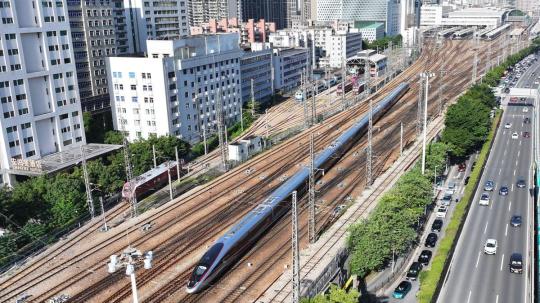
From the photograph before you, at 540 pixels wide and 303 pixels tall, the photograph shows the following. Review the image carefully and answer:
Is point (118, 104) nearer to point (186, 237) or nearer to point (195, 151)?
point (195, 151)

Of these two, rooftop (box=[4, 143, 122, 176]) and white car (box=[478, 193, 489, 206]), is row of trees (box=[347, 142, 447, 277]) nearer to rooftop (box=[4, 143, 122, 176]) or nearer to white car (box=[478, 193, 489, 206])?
white car (box=[478, 193, 489, 206])

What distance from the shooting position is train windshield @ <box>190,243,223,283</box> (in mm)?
37438

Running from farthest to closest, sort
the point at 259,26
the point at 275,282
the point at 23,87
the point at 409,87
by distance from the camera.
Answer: the point at 259,26
the point at 409,87
the point at 23,87
the point at 275,282

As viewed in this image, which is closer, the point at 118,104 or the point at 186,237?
the point at 186,237

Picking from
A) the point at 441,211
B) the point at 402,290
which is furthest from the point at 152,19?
the point at 402,290

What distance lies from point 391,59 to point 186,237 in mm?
139366

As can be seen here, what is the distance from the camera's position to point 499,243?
4625 cm

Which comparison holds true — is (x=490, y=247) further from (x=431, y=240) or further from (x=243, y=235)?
(x=243, y=235)

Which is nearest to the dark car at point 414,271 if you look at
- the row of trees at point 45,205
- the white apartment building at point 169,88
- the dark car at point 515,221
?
the dark car at point 515,221

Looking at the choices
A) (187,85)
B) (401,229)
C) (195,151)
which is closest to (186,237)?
(401,229)

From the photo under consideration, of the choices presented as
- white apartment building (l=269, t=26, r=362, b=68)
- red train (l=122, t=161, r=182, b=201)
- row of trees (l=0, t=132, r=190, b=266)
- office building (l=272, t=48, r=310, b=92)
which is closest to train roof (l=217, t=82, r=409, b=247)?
red train (l=122, t=161, r=182, b=201)

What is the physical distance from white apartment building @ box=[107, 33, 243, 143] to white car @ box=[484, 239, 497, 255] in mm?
43982

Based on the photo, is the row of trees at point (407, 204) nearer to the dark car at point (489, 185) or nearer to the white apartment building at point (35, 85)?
the dark car at point (489, 185)

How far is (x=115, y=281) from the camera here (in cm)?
4109
